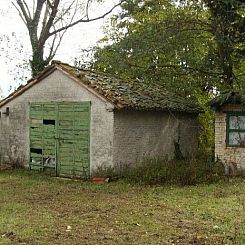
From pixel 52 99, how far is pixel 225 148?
7145 mm

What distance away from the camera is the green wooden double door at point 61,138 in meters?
16.4

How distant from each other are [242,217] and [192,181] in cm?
510

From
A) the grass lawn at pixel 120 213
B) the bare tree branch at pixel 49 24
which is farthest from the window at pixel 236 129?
the bare tree branch at pixel 49 24

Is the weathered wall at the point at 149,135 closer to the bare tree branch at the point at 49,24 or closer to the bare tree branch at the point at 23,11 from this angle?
the bare tree branch at the point at 49,24

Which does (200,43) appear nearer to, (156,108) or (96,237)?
(156,108)

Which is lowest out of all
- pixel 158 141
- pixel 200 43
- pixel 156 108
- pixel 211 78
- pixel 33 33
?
pixel 158 141

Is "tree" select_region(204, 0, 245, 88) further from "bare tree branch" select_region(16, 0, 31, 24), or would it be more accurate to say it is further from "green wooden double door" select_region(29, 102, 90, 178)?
"bare tree branch" select_region(16, 0, 31, 24)

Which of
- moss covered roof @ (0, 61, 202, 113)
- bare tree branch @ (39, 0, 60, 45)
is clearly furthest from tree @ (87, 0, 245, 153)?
bare tree branch @ (39, 0, 60, 45)

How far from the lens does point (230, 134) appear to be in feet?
56.2

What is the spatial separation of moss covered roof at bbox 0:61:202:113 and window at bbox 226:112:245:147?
8.26 ft

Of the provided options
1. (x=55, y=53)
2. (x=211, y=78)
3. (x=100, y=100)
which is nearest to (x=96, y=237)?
(x=100, y=100)

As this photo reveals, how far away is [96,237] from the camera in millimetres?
7891

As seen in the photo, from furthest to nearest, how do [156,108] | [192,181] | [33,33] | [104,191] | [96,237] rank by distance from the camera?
[33,33] → [156,108] → [192,181] → [104,191] → [96,237]

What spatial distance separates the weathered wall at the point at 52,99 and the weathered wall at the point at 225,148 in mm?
4541
